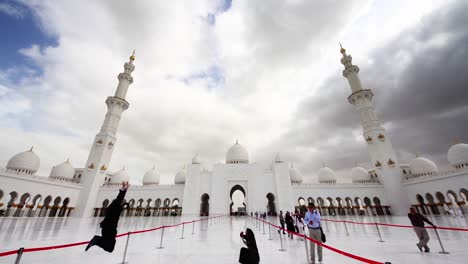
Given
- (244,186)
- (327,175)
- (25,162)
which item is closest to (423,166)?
(327,175)

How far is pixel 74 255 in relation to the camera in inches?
223

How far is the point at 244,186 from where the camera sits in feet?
106

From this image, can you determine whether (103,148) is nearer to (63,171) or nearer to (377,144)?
(63,171)

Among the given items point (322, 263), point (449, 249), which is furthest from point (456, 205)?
point (322, 263)

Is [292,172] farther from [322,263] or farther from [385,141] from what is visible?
[322,263]

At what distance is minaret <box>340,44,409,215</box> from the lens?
92.7ft

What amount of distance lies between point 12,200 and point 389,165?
4827 cm

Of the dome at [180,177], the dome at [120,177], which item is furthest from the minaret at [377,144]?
the dome at [120,177]

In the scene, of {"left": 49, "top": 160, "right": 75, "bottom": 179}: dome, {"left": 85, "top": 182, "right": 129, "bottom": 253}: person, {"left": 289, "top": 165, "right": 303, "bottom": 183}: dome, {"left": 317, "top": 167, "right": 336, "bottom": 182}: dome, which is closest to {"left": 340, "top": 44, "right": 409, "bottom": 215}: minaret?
{"left": 317, "top": 167, "right": 336, "bottom": 182}: dome

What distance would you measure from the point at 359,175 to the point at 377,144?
26.8ft

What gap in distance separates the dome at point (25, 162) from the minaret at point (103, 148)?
5.82 metres

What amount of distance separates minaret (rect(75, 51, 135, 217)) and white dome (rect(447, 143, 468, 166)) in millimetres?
47134

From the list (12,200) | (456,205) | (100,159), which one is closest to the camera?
(456,205)

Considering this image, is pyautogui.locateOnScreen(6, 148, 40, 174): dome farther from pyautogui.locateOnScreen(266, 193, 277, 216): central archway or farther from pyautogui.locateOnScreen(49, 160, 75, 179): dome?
pyautogui.locateOnScreen(266, 193, 277, 216): central archway
